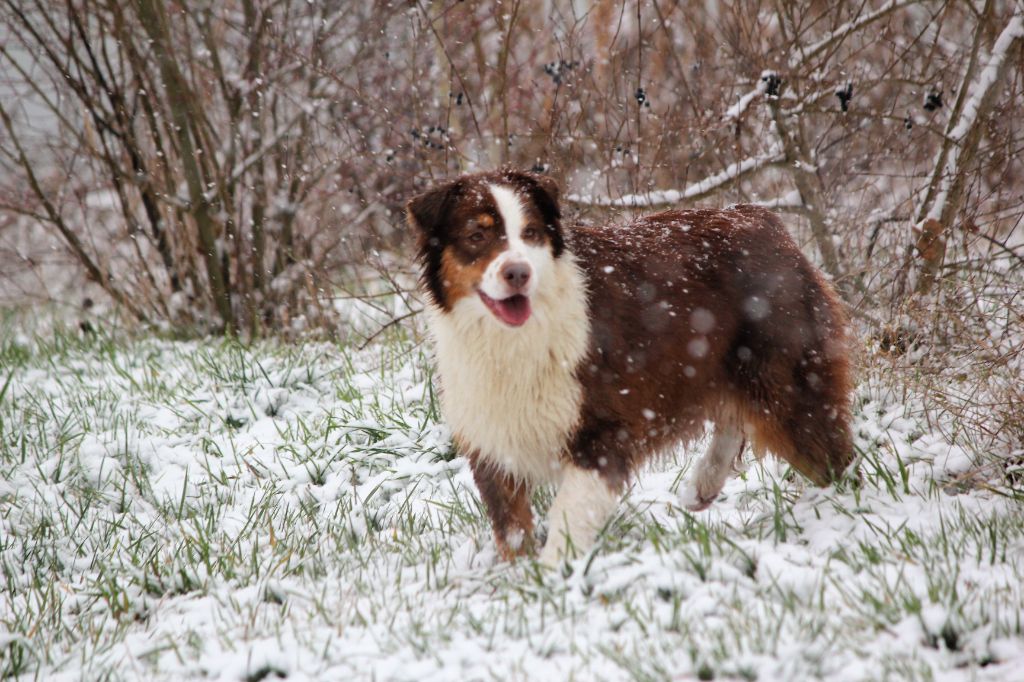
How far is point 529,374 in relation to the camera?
3512 millimetres

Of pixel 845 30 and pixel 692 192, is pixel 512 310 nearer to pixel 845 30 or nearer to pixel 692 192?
pixel 692 192

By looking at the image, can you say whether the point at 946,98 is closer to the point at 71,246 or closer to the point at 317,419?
the point at 317,419

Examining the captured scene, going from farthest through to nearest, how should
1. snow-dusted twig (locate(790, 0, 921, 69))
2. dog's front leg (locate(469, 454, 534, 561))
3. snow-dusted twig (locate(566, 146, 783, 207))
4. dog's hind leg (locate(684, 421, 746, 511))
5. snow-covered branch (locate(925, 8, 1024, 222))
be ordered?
snow-dusted twig (locate(566, 146, 783, 207)) < snow-dusted twig (locate(790, 0, 921, 69)) < snow-covered branch (locate(925, 8, 1024, 222)) < dog's hind leg (locate(684, 421, 746, 511)) < dog's front leg (locate(469, 454, 534, 561))

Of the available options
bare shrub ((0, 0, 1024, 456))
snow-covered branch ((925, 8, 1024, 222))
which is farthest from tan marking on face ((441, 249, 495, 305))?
snow-covered branch ((925, 8, 1024, 222))

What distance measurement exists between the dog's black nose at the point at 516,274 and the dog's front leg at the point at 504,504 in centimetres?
81

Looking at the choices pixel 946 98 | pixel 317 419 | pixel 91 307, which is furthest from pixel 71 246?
pixel 946 98

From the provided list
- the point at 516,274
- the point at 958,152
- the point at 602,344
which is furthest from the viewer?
the point at 958,152

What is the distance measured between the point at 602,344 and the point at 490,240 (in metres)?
0.63

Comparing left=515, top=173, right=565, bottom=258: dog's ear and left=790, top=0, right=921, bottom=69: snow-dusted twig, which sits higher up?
left=790, top=0, right=921, bottom=69: snow-dusted twig

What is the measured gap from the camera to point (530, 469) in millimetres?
3580

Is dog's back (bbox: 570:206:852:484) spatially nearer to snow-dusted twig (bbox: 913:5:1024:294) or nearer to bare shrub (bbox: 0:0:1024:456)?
snow-dusted twig (bbox: 913:5:1024:294)

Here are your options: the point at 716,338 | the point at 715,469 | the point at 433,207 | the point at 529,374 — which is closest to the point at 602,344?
the point at 529,374

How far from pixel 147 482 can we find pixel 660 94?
539 cm

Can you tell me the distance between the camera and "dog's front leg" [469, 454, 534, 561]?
3.55 metres
